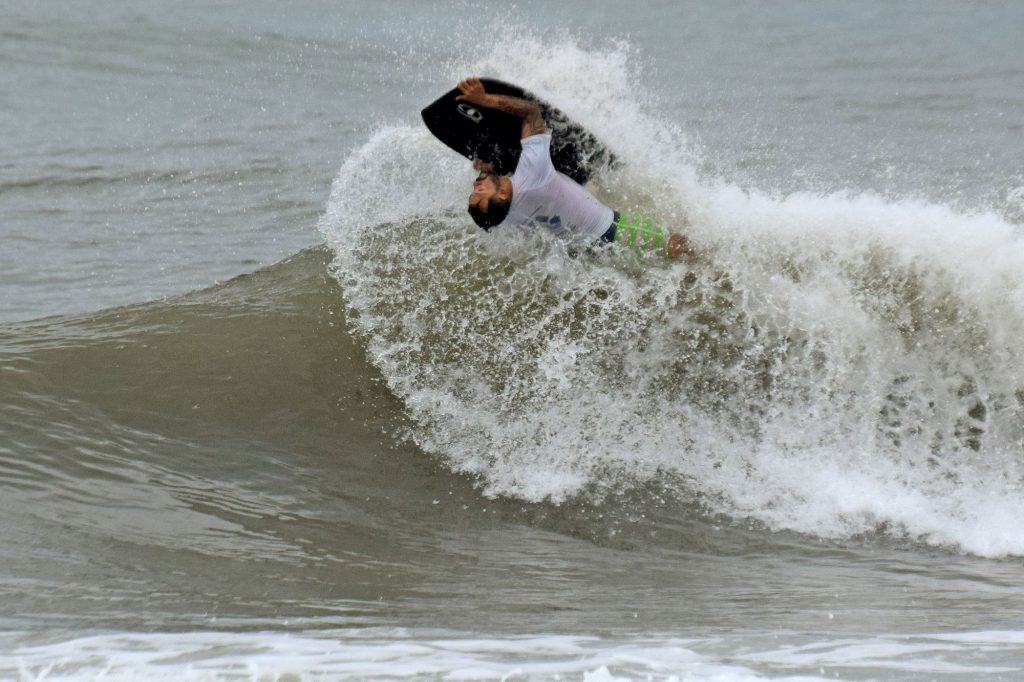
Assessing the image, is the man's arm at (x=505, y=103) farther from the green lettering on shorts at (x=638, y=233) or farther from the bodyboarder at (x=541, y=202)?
the green lettering on shorts at (x=638, y=233)

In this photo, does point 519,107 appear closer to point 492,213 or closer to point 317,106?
point 492,213

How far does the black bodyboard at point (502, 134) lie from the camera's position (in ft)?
22.7

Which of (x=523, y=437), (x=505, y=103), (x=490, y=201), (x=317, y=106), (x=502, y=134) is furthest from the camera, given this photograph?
(x=317, y=106)

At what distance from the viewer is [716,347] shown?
691 centimetres

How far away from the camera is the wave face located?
630 cm

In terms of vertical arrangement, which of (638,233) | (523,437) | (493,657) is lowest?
(493,657)

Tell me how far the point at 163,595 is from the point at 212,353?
2.96m

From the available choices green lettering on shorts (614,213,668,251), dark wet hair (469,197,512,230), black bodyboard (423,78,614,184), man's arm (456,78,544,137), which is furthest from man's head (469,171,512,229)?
green lettering on shorts (614,213,668,251)

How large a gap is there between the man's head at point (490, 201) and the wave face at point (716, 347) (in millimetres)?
576

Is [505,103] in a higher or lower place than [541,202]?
higher

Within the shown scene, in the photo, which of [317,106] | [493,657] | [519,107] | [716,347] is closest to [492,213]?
[519,107]

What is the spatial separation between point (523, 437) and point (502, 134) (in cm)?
199

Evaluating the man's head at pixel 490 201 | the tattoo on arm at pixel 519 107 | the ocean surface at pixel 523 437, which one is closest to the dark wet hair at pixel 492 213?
the man's head at pixel 490 201

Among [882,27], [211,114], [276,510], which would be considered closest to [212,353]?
[276,510]
